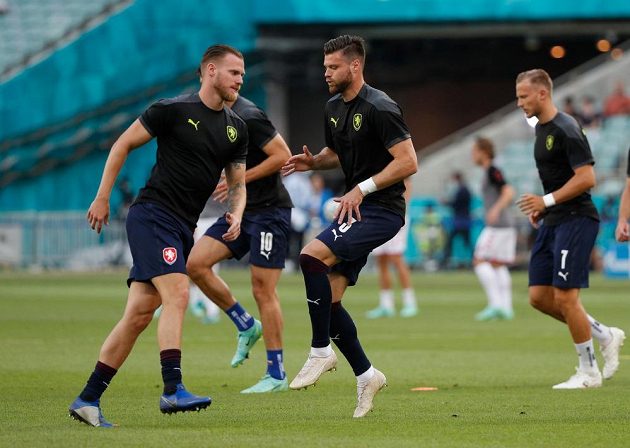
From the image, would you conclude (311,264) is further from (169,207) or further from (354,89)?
(354,89)

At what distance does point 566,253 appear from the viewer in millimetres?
11453

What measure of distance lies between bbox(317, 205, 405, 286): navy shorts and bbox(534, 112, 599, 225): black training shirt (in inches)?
88.5

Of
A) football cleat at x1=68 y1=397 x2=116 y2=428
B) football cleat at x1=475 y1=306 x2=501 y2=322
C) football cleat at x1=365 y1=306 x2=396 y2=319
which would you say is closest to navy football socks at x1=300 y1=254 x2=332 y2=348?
football cleat at x1=68 y1=397 x2=116 y2=428

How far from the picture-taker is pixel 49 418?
9188 mm

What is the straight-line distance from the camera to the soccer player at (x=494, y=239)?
775 inches

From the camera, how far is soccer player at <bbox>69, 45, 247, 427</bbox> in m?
8.73

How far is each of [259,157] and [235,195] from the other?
1970 millimetres

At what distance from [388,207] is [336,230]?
1.40 feet

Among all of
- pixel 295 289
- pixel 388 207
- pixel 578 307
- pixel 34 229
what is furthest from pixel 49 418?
pixel 34 229

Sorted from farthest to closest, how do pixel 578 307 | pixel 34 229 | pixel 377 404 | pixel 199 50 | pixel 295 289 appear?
pixel 199 50 → pixel 34 229 → pixel 295 289 → pixel 578 307 → pixel 377 404

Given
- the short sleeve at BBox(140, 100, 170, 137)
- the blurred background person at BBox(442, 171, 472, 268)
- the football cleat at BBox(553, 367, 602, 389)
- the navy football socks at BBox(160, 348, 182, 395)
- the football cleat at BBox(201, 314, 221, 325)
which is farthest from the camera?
the blurred background person at BBox(442, 171, 472, 268)

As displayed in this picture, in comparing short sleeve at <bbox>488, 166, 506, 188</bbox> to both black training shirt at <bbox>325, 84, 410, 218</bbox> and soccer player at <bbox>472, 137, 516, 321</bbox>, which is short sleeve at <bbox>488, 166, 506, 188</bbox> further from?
black training shirt at <bbox>325, 84, 410, 218</bbox>

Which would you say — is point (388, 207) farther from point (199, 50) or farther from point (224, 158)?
point (199, 50)

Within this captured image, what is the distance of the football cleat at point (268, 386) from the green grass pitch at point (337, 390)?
0.19 meters
